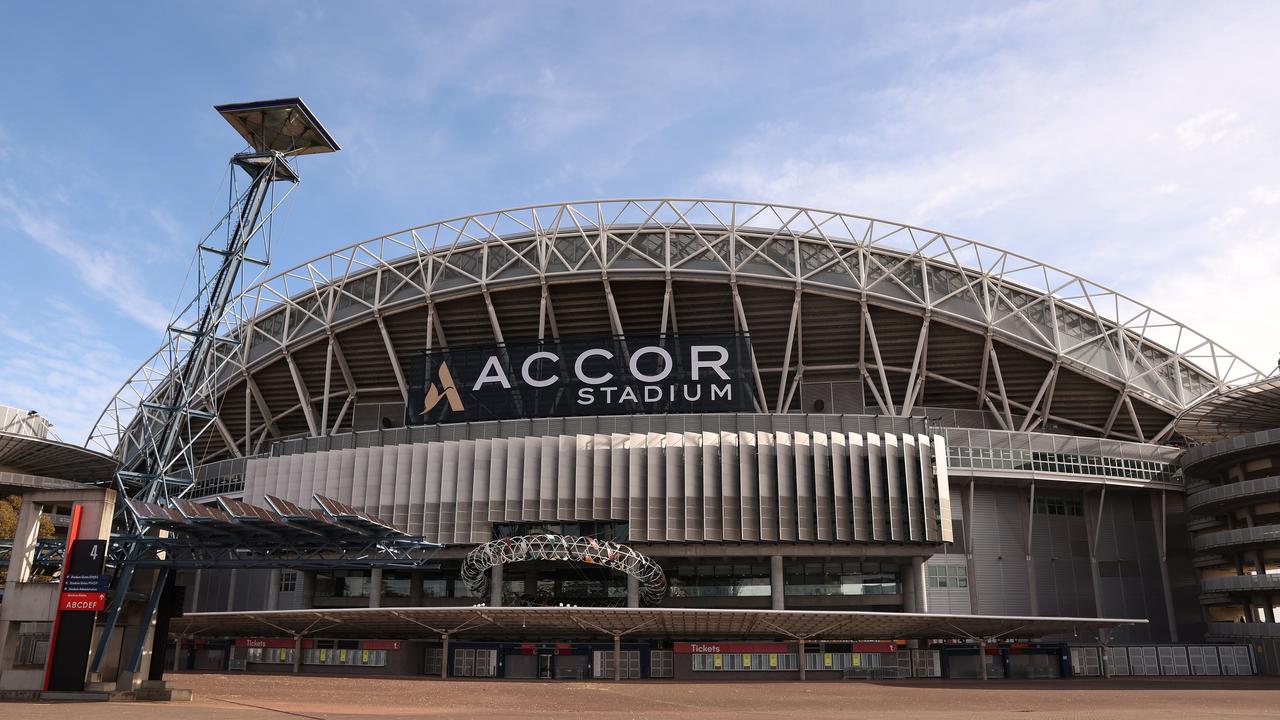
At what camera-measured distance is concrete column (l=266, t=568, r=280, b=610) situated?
64562mm

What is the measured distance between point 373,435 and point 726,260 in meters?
28.9

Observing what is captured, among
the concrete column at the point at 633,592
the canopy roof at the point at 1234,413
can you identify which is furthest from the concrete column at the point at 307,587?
the canopy roof at the point at 1234,413

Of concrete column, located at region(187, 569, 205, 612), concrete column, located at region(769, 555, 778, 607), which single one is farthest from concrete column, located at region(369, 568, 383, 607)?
concrete column, located at region(769, 555, 778, 607)

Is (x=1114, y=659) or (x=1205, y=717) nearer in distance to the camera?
(x=1205, y=717)

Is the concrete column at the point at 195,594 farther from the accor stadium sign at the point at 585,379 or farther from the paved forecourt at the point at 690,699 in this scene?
the paved forecourt at the point at 690,699

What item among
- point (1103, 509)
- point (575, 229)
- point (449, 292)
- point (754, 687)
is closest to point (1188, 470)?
point (1103, 509)

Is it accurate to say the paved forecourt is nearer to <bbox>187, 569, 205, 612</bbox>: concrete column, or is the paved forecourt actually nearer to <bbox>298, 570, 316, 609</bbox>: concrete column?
<bbox>298, 570, 316, 609</bbox>: concrete column

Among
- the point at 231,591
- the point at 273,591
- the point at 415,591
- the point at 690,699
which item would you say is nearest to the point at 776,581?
the point at 690,699

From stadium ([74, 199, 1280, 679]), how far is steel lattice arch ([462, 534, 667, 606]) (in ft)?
1.00

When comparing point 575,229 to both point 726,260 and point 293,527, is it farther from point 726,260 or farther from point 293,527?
point 293,527

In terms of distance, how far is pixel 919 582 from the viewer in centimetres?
5647

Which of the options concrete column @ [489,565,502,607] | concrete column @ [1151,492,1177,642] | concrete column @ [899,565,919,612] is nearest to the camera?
concrete column @ [489,565,502,607]

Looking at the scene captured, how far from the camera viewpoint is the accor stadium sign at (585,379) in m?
60.9

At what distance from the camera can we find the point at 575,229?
216 feet
